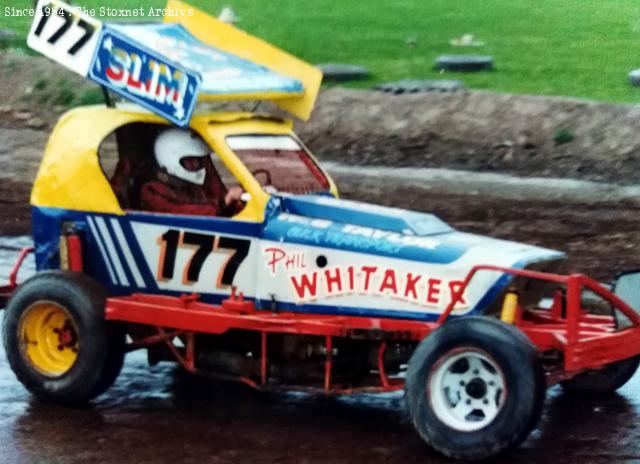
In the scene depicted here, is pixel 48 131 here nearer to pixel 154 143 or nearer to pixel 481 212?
pixel 481 212

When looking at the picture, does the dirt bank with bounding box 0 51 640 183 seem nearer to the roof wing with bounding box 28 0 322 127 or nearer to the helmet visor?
the roof wing with bounding box 28 0 322 127

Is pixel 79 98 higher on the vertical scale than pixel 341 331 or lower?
higher

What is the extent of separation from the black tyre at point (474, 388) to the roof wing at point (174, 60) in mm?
1877

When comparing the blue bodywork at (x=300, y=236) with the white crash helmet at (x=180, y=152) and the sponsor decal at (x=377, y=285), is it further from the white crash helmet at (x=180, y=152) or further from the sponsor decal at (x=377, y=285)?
the white crash helmet at (x=180, y=152)

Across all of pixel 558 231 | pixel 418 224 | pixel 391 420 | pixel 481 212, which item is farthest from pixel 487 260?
pixel 481 212

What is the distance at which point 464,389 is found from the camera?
712 cm

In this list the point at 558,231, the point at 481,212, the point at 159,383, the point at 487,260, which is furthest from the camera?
the point at 481,212

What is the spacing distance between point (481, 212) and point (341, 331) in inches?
307

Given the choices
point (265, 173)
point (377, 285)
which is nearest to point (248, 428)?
point (377, 285)

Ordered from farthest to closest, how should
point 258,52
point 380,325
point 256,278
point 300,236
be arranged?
point 258,52, point 256,278, point 300,236, point 380,325

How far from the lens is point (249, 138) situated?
27.5ft

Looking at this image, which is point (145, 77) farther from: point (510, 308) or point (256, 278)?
point (510, 308)

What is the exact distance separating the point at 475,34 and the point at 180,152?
17763mm

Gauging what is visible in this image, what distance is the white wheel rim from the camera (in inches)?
277
